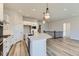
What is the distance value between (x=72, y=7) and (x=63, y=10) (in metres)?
0.22

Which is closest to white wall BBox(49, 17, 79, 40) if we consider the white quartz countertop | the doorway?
the doorway

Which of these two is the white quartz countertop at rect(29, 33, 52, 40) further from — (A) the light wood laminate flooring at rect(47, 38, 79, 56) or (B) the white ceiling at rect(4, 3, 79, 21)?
(B) the white ceiling at rect(4, 3, 79, 21)

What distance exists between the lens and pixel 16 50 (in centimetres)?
262

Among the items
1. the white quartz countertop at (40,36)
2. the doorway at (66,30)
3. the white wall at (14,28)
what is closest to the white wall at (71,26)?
the doorway at (66,30)

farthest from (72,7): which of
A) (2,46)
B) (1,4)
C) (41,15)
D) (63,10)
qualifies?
(2,46)

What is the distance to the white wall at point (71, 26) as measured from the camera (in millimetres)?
2619

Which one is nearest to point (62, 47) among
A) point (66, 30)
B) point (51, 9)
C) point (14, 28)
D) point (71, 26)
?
point (66, 30)

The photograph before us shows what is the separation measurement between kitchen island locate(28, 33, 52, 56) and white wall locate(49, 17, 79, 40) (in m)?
0.31

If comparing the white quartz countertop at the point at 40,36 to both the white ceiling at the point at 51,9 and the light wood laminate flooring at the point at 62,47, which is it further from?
the white ceiling at the point at 51,9

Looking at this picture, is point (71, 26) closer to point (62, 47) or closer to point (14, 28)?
point (62, 47)

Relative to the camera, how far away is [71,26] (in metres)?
2.70

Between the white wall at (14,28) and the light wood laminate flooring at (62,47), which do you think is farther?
the white wall at (14,28)

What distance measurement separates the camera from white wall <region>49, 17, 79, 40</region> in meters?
2.62

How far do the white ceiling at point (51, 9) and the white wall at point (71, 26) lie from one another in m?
0.11
